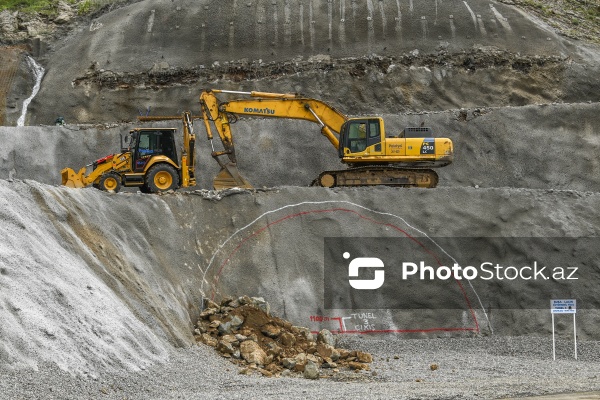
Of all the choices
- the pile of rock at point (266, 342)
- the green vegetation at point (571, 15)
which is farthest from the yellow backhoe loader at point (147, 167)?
the green vegetation at point (571, 15)

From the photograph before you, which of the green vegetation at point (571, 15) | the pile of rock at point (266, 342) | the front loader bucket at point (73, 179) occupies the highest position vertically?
the green vegetation at point (571, 15)

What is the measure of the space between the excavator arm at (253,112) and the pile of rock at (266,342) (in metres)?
6.10

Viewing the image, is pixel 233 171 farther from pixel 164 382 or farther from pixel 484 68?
pixel 484 68

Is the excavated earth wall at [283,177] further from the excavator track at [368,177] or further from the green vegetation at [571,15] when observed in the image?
the excavator track at [368,177]

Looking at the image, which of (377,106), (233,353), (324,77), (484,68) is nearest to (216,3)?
(324,77)

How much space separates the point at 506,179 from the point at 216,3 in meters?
13.7

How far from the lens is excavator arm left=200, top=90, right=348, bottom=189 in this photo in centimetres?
2546

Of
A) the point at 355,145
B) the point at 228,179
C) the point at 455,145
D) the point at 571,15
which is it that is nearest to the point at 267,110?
the point at 228,179

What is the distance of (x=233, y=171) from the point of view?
996 inches

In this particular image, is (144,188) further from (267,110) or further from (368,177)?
(368,177)

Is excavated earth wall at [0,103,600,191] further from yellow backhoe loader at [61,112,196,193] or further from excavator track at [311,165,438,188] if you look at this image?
yellow backhoe loader at [61,112,196,193]

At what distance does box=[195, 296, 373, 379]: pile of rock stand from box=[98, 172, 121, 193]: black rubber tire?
20.0 feet

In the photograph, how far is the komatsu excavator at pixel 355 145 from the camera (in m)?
25.4

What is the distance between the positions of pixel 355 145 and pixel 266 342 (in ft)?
27.2
